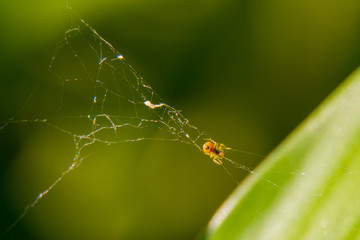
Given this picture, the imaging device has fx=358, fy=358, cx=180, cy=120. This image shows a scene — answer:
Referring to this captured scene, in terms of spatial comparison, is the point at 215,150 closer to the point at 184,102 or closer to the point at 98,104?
the point at 184,102

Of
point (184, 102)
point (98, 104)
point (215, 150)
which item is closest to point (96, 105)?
point (98, 104)

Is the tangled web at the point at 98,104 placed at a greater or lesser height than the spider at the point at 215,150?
greater

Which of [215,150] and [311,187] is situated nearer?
[311,187]

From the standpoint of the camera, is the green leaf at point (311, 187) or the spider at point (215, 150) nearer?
the green leaf at point (311, 187)

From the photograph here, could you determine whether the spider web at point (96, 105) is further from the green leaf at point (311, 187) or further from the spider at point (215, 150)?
the green leaf at point (311, 187)

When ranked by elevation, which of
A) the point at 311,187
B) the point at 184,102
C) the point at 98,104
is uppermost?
the point at 98,104

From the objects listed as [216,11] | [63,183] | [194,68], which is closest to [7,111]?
[63,183]

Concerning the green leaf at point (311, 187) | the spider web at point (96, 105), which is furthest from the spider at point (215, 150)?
the green leaf at point (311, 187)

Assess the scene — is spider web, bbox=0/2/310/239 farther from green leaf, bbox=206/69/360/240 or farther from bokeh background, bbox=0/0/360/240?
green leaf, bbox=206/69/360/240

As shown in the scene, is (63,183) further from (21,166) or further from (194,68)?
(194,68)
